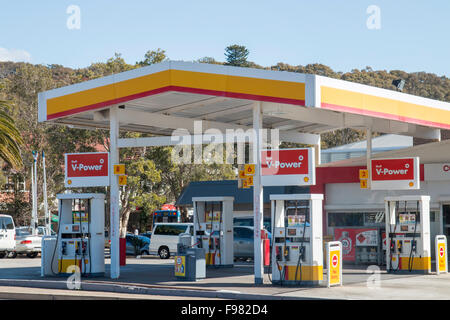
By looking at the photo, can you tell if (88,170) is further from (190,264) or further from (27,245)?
(27,245)

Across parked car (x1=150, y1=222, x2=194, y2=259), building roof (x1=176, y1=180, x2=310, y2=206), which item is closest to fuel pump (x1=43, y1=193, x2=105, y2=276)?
parked car (x1=150, y1=222, x2=194, y2=259)

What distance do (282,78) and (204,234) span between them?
814 centimetres

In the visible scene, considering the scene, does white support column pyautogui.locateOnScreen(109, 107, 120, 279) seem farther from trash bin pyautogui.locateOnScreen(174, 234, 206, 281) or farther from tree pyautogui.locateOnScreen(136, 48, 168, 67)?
tree pyautogui.locateOnScreen(136, 48, 168, 67)

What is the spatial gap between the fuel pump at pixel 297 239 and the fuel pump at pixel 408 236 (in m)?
4.78

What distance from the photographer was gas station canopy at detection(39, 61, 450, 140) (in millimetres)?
18172

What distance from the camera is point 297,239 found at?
17.6m

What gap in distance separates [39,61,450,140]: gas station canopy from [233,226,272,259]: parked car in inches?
285

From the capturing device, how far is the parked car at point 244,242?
30703mm

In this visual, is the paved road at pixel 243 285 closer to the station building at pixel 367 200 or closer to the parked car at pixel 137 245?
the station building at pixel 367 200

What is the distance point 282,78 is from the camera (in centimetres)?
1803

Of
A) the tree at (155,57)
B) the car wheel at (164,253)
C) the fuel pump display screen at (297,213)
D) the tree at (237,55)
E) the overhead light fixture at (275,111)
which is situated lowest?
the car wheel at (164,253)

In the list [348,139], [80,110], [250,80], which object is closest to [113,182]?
[80,110]

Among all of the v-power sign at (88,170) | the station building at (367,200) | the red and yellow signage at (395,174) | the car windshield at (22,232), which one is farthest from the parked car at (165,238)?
the v-power sign at (88,170)

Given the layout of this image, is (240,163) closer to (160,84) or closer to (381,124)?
(381,124)
